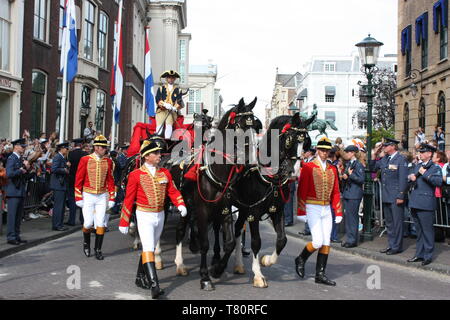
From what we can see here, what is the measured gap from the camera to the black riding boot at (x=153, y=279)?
6.50 metres

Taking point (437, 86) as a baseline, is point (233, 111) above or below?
below

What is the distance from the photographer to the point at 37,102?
21.7m

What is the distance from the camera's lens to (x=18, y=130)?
1983cm

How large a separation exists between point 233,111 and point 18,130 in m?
15.1

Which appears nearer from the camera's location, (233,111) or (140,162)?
(233,111)

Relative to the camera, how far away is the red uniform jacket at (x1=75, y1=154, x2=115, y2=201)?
9.54 metres

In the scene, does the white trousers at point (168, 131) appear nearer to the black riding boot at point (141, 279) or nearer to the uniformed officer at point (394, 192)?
the black riding boot at point (141, 279)

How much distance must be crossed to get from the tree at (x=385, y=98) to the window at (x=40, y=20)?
105 feet

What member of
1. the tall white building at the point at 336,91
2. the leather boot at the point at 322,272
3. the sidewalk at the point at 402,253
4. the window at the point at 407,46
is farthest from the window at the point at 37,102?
the tall white building at the point at 336,91

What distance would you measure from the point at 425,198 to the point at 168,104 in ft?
17.6

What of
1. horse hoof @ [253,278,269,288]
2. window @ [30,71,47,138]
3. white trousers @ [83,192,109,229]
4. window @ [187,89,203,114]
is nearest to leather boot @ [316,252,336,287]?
horse hoof @ [253,278,269,288]
